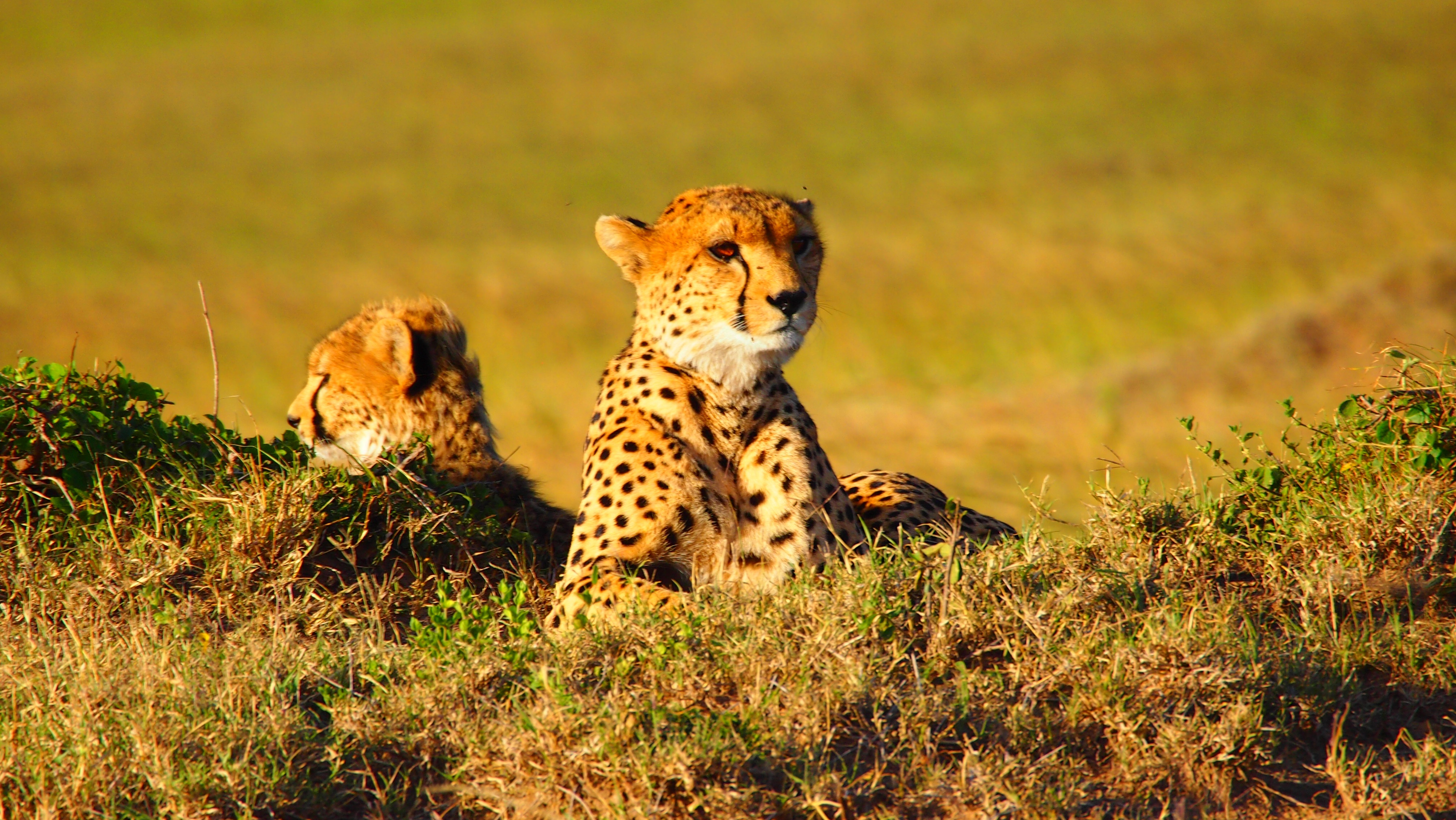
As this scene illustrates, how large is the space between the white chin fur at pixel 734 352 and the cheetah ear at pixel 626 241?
280 millimetres

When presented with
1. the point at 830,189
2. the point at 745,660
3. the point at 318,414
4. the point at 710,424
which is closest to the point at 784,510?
the point at 710,424

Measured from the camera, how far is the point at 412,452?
4.18 metres

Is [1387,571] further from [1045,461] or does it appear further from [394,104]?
[394,104]

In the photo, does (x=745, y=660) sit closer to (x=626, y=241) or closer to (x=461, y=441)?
(x=626, y=241)

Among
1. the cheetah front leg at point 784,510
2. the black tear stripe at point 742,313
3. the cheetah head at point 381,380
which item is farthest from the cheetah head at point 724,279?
the cheetah head at point 381,380

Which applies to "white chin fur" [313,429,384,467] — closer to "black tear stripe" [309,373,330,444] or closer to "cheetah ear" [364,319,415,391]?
"black tear stripe" [309,373,330,444]

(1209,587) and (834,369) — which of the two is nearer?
(1209,587)

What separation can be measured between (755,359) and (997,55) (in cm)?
2625

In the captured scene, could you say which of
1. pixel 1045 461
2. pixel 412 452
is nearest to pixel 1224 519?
pixel 412 452

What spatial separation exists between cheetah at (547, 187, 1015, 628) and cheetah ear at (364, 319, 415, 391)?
25.8 inches

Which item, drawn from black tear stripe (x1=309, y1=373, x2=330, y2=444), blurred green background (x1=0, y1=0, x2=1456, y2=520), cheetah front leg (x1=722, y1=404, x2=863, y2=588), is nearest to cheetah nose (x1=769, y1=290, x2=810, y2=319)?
cheetah front leg (x1=722, y1=404, x2=863, y2=588)

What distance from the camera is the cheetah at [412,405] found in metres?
4.39

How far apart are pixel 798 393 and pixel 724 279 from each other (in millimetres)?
10140

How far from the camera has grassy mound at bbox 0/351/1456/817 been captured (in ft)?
8.68
